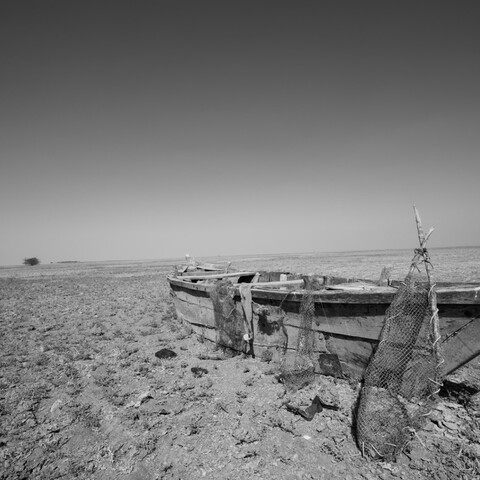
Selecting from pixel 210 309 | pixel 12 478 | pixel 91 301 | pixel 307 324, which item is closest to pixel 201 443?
pixel 12 478

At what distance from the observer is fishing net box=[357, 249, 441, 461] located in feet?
15.4

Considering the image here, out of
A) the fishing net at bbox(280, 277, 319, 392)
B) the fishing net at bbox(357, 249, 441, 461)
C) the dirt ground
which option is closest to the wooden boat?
the fishing net at bbox(280, 277, 319, 392)

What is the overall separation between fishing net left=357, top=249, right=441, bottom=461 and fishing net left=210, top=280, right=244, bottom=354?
3446mm

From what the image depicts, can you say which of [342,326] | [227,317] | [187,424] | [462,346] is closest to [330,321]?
[342,326]

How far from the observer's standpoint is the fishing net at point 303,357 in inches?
233

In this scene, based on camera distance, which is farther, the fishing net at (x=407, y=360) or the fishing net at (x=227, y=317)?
the fishing net at (x=227, y=317)

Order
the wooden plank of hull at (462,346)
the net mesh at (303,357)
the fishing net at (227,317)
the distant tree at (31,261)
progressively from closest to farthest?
1. the wooden plank of hull at (462,346)
2. the net mesh at (303,357)
3. the fishing net at (227,317)
4. the distant tree at (31,261)

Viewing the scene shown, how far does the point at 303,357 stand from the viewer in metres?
6.36

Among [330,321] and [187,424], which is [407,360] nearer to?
[330,321]

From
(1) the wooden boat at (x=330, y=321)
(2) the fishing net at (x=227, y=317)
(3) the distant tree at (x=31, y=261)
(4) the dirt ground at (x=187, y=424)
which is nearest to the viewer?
(4) the dirt ground at (x=187, y=424)

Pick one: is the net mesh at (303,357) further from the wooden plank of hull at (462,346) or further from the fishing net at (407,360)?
the wooden plank of hull at (462,346)

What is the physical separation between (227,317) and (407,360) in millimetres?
4327

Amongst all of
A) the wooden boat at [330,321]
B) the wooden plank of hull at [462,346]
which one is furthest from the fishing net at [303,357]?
the wooden plank of hull at [462,346]

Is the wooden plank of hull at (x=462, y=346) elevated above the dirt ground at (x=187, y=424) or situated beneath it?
elevated above
